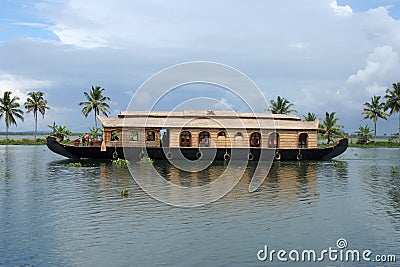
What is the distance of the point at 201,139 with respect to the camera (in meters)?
39.7

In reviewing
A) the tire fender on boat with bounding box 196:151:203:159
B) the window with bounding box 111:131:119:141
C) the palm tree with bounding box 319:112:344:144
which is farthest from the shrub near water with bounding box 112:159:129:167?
the palm tree with bounding box 319:112:344:144

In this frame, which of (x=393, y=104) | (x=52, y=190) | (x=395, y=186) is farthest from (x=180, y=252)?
(x=393, y=104)

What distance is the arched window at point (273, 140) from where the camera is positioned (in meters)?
40.7

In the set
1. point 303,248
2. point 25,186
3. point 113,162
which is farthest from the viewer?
point 113,162

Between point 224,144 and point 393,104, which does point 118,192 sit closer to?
point 224,144

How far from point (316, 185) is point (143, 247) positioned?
49.3 ft

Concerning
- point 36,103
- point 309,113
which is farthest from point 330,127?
point 36,103

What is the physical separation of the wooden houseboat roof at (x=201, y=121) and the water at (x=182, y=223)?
47.0ft

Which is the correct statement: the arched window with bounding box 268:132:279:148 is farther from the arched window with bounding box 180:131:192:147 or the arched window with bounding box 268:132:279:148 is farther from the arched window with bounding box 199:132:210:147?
the arched window with bounding box 180:131:192:147

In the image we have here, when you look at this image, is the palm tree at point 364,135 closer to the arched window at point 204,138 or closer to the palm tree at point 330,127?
the palm tree at point 330,127

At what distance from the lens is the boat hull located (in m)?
38.3

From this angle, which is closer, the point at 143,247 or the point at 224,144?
the point at 143,247

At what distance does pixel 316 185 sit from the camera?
81.9 feet

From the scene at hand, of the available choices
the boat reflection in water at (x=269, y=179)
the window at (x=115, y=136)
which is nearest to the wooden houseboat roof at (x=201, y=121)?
the window at (x=115, y=136)
